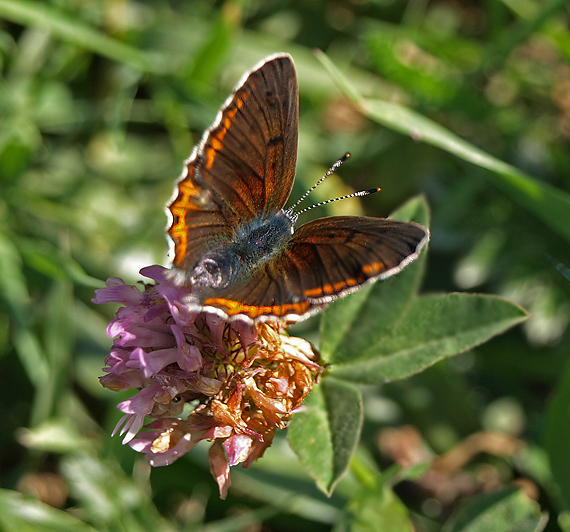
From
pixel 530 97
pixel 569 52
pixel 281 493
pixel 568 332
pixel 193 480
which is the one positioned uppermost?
pixel 569 52

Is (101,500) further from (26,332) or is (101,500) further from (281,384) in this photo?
(281,384)

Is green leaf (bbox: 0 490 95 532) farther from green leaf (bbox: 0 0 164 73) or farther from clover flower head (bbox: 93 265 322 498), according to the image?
green leaf (bbox: 0 0 164 73)

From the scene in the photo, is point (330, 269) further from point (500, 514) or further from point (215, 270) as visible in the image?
point (500, 514)

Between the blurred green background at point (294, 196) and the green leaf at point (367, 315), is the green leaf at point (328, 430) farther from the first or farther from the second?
the blurred green background at point (294, 196)

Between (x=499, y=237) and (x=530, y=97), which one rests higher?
(x=530, y=97)

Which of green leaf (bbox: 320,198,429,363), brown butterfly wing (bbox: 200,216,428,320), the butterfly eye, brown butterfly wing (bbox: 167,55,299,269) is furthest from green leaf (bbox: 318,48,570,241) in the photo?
the butterfly eye

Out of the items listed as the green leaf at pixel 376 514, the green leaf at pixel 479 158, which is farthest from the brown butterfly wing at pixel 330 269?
the green leaf at pixel 376 514

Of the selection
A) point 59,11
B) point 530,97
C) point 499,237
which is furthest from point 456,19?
point 59,11
